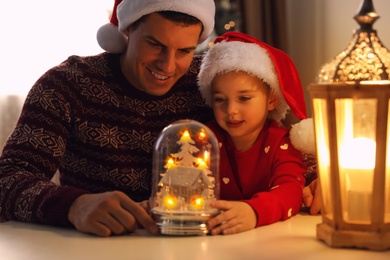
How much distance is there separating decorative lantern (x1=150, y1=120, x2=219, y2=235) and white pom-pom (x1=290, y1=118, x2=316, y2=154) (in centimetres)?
28

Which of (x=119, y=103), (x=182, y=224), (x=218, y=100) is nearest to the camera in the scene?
(x=182, y=224)

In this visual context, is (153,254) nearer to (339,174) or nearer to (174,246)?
(174,246)

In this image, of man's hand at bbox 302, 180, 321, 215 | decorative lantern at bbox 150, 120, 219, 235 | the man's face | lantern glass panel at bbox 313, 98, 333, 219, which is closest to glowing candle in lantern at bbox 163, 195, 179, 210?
decorative lantern at bbox 150, 120, 219, 235

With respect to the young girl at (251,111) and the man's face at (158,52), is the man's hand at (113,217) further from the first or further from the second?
the man's face at (158,52)

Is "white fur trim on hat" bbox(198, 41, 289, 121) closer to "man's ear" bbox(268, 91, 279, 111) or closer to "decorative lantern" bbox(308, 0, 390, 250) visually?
"man's ear" bbox(268, 91, 279, 111)

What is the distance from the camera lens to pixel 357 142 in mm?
1125

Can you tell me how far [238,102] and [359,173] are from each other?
1.78 feet

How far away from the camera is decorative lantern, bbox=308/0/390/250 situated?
1.11 metres

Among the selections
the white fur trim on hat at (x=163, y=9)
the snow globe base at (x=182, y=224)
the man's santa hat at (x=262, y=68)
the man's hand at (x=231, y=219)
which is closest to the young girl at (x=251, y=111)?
the man's santa hat at (x=262, y=68)

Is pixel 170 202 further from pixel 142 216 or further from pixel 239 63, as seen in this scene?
pixel 239 63

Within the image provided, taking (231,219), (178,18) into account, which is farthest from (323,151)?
(178,18)

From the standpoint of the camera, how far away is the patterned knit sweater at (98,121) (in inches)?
64.1

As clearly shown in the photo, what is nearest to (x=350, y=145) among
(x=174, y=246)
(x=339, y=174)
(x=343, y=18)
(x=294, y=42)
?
(x=339, y=174)

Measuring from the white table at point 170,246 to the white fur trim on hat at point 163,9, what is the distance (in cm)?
64
